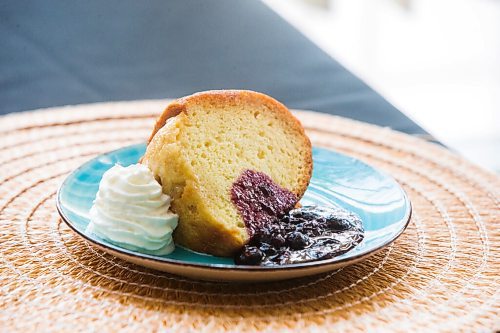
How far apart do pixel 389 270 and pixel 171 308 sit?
0.55 m

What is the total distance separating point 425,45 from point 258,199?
4.24 meters

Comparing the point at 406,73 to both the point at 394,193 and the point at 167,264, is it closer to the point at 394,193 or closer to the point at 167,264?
the point at 394,193

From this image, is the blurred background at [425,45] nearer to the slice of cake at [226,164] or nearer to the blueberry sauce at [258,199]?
the slice of cake at [226,164]

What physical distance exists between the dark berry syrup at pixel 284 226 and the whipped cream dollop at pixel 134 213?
0.18m

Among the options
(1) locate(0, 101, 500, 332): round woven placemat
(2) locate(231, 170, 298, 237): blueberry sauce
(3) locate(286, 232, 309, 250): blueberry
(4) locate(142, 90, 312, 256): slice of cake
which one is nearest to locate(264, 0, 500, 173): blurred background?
(1) locate(0, 101, 500, 332): round woven placemat

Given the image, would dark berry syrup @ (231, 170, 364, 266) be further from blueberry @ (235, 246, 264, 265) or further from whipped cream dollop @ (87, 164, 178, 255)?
whipped cream dollop @ (87, 164, 178, 255)

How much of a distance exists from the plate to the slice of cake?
8 cm

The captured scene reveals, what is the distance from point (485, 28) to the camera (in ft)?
18.4

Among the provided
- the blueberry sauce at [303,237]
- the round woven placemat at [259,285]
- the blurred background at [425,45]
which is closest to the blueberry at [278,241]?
the blueberry sauce at [303,237]

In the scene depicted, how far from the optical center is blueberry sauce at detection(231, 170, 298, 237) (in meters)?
1.75

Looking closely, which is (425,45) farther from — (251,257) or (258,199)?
(251,257)

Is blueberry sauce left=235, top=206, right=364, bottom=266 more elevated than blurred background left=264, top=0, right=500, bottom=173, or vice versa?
blurred background left=264, top=0, right=500, bottom=173

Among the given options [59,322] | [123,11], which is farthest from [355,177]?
[123,11]

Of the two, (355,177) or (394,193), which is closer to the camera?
(394,193)
